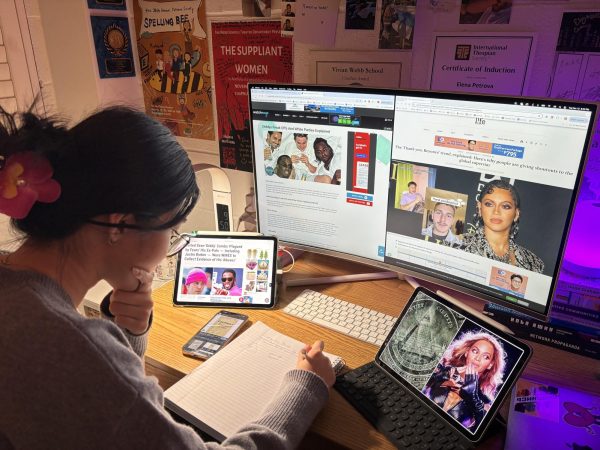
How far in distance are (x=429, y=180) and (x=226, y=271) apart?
0.54 metres

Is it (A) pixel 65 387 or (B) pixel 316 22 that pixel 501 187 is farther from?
(A) pixel 65 387

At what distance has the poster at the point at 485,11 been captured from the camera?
1.01m

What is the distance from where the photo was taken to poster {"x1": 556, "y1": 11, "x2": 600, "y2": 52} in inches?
36.4

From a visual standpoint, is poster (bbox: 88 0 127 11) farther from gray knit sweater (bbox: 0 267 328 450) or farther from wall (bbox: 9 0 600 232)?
gray knit sweater (bbox: 0 267 328 450)

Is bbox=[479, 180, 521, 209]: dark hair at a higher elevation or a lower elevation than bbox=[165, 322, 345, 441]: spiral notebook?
higher

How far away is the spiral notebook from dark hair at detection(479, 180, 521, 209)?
0.45m

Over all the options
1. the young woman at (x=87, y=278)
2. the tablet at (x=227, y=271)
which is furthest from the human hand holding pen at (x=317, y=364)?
the tablet at (x=227, y=271)

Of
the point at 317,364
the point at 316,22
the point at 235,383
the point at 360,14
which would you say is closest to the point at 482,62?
the point at 360,14

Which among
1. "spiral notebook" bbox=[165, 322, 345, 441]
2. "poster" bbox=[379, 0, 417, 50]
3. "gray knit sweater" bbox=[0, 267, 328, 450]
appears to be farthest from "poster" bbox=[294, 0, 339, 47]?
"gray knit sweater" bbox=[0, 267, 328, 450]

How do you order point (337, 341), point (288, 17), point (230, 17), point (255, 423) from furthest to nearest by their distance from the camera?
1. point (230, 17)
2. point (288, 17)
3. point (337, 341)
4. point (255, 423)

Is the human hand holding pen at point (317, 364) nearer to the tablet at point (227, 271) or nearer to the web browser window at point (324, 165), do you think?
the tablet at point (227, 271)

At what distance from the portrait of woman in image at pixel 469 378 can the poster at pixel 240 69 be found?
0.89m

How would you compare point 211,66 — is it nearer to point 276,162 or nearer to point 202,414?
point 276,162

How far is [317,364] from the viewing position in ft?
2.85
